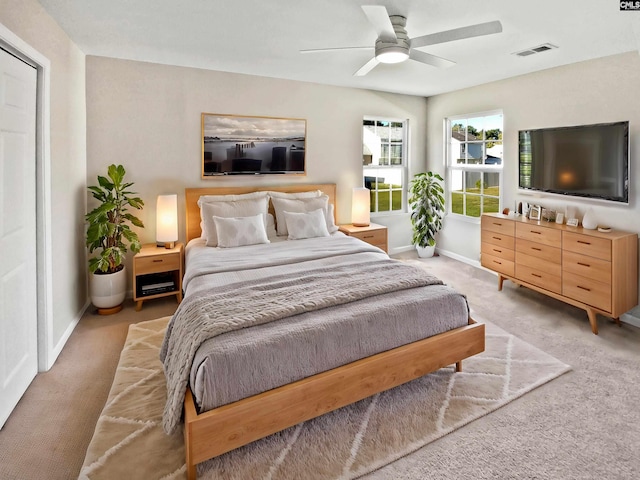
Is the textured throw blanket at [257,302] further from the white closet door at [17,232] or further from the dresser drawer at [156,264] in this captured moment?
the dresser drawer at [156,264]

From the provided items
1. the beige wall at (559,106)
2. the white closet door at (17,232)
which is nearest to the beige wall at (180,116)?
the white closet door at (17,232)

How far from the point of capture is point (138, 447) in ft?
6.32

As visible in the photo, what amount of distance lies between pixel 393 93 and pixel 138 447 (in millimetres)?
5268

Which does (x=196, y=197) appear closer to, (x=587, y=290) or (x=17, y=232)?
(x=17, y=232)

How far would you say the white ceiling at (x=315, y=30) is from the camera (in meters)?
2.51

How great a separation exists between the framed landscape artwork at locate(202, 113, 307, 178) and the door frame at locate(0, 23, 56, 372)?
1757 millimetres

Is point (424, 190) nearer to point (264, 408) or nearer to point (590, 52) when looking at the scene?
point (590, 52)

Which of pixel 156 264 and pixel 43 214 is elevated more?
pixel 43 214

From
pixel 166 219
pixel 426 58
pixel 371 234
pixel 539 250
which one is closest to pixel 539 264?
pixel 539 250

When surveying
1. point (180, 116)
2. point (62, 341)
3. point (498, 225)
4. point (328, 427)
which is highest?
point (180, 116)

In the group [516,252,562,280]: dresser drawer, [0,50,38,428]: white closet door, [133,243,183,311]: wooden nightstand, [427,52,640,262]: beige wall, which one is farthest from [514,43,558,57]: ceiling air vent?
[0,50,38,428]: white closet door

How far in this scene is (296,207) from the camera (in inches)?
173

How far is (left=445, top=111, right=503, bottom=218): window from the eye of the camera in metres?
4.89

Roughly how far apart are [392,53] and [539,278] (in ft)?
8.78
